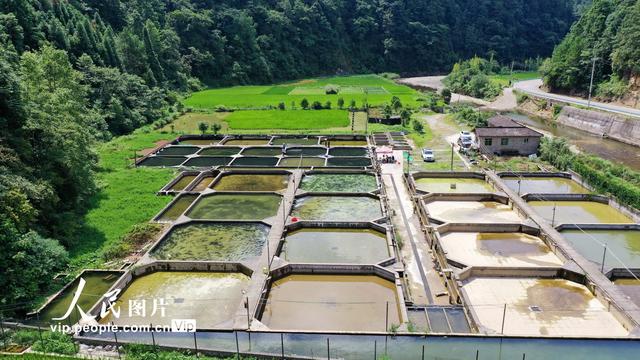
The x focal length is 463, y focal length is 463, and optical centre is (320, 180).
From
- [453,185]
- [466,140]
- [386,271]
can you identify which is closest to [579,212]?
[453,185]

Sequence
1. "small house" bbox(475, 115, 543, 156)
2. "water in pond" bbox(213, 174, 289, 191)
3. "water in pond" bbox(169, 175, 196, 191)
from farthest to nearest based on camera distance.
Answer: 1. "small house" bbox(475, 115, 543, 156)
2. "water in pond" bbox(169, 175, 196, 191)
3. "water in pond" bbox(213, 174, 289, 191)

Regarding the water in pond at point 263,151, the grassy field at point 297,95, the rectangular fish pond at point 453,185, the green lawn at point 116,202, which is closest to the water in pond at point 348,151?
the water in pond at point 263,151

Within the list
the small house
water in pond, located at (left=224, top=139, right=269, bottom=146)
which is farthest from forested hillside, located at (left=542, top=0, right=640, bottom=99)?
water in pond, located at (left=224, top=139, right=269, bottom=146)

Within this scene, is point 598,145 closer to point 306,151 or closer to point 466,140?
point 466,140

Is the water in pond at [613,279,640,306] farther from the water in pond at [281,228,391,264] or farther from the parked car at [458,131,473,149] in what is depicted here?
the parked car at [458,131,473,149]

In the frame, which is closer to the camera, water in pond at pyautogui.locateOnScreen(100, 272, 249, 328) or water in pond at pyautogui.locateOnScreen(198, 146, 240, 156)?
water in pond at pyautogui.locateOnScreen(100, 272, 249, 328)

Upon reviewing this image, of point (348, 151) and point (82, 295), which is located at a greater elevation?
point (348, 151)
